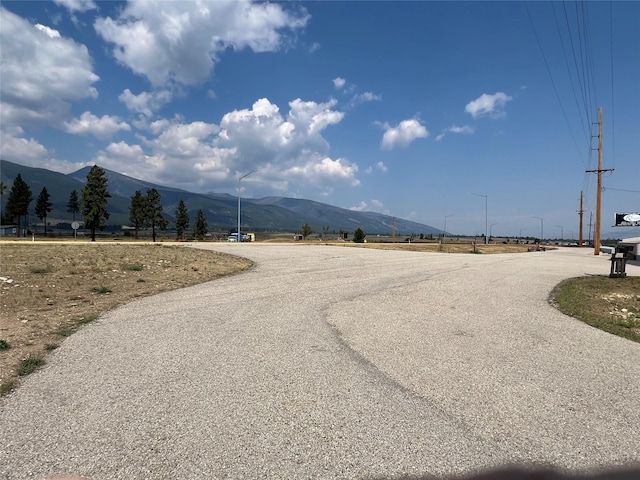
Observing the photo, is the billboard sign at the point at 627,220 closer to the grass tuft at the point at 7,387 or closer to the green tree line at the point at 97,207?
the grass tuft at the point at 7,387

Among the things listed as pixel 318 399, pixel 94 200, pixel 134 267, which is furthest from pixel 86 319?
pixel 94 200

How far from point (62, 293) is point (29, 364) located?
6.61 meters

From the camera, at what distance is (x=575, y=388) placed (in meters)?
4.99

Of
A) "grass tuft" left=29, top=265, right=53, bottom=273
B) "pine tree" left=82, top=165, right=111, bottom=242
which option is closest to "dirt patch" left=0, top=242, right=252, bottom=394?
"grass tuft" left=29, top=265, right=53, bottom=273

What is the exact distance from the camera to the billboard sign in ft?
132

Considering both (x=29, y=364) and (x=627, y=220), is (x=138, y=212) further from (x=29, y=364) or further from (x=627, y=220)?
(x=29, y=364)

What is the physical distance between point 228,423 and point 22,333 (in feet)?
17.9

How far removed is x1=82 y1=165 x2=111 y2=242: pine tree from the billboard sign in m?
73.8

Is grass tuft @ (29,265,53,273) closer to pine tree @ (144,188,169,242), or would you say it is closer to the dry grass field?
the dry grass field

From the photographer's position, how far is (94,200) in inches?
2721

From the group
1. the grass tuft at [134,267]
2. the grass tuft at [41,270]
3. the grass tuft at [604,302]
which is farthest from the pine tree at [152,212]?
the grass tuft at [604,302]

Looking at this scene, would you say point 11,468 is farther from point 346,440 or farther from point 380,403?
point 380,403

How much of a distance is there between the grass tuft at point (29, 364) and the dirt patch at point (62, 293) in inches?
1.5

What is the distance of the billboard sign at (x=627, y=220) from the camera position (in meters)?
40.1
